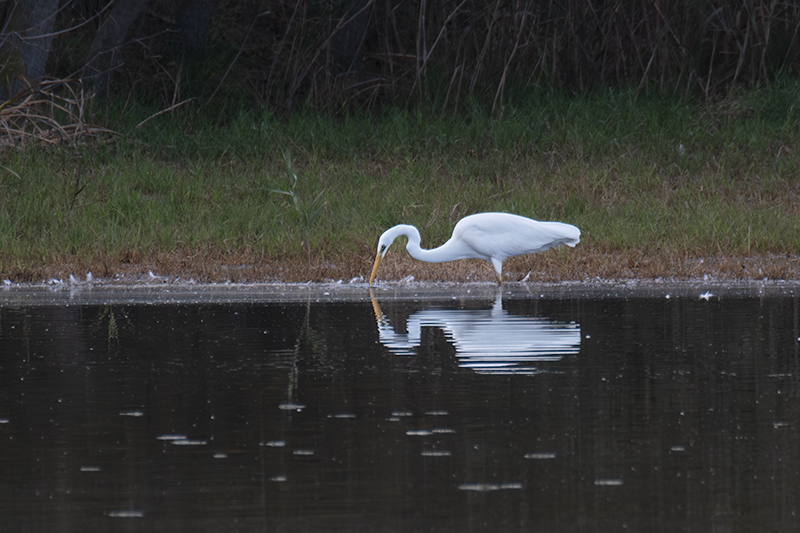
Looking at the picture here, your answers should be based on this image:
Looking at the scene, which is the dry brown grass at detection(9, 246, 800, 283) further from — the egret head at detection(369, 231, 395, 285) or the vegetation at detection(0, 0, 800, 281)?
the egret head at detection(369, 231, 395, 285)

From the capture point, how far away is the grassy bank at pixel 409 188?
10984 mm

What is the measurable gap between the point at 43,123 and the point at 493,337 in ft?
32.3

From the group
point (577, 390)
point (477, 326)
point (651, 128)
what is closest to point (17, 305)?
point (477, 326)

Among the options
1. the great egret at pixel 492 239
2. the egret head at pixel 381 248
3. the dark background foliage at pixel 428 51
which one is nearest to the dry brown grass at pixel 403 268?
the great egret at pixel 492 239

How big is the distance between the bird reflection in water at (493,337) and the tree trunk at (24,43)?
27.4 feet

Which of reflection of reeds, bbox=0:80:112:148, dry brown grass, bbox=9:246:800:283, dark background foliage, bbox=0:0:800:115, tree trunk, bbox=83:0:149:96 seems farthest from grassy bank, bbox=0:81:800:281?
tree trunk, bbox=83:0:149:96

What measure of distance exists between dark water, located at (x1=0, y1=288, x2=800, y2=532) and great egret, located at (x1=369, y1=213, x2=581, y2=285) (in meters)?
1.53

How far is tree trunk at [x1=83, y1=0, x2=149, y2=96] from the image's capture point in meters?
16.3

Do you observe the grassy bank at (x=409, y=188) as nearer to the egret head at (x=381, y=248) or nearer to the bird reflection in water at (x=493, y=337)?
the egret head at (x=381, y=248)

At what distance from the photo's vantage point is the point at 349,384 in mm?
5996

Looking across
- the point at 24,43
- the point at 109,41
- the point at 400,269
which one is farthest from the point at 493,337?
the point at 109,41

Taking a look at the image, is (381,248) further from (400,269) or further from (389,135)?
(389,135)

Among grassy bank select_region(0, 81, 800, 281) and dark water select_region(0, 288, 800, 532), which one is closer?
dark water select_region(0, 288, 800, 532)

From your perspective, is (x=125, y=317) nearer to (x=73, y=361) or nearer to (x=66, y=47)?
(x=73, y=361)
